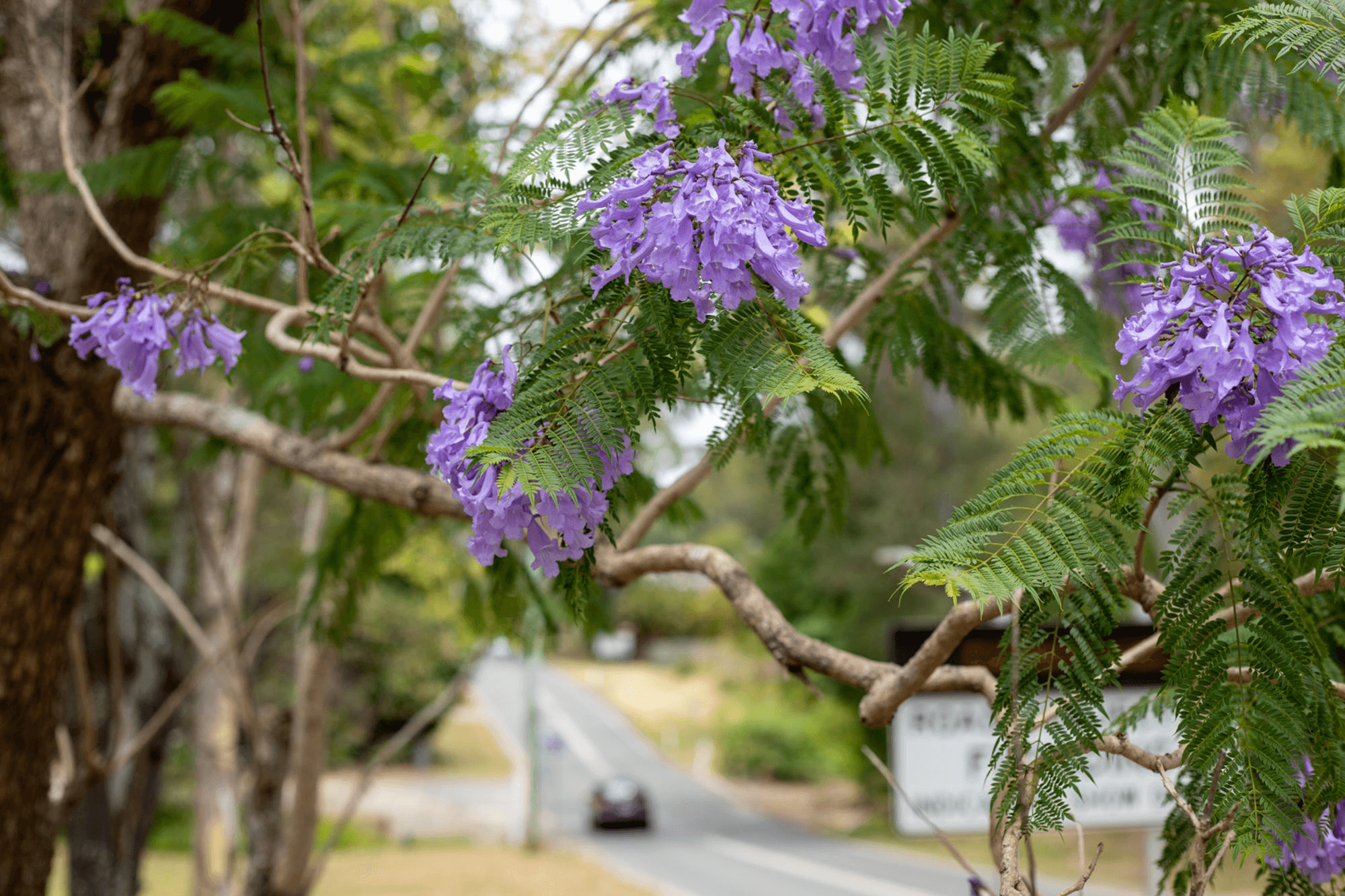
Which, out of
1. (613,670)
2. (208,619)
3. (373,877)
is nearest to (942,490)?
(373,877)

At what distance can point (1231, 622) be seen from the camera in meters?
1.44

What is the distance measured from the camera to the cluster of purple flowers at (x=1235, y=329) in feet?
3.97

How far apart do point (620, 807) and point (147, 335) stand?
18.1m

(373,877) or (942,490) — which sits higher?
(942,490)

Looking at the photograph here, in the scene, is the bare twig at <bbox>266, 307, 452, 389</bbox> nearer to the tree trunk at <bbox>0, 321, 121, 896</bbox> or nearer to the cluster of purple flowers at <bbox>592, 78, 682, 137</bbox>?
the cluster of purple flowers at <bbox>592, 78, 682, 137</bbox>

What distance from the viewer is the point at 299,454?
2.94 meters

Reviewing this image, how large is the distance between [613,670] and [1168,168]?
3957 cm

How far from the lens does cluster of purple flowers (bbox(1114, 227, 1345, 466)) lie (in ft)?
3.97

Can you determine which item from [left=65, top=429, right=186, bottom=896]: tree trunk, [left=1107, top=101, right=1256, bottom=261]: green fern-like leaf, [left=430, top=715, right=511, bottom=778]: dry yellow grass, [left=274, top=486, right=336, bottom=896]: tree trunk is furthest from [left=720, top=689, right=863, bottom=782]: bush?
[left=1107, top=101, right=1256, bottom=261]: green fern-like leaf

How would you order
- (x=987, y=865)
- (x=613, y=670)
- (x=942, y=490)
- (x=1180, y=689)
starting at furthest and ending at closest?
(x=613, y=670) < (x=942, y=490) < (x=987, y=865) < (x=1180, y=689)

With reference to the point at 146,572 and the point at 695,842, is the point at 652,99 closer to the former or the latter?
the point at 146,572

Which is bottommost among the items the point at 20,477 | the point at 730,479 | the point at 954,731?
the point at 954,731

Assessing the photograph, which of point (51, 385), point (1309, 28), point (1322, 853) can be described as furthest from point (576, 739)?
point (1309, 28)

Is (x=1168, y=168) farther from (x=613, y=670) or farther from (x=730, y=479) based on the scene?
(x=613, y=670)
